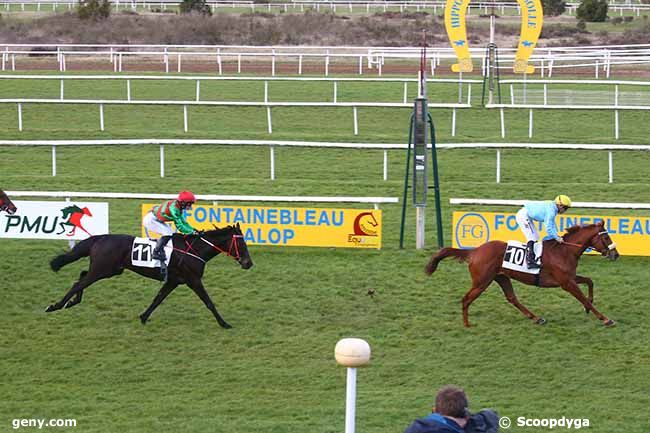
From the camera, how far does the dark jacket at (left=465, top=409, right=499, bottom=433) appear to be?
5.30 metres

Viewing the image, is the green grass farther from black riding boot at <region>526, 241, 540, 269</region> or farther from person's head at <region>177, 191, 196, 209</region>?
person's head at <region>177, 191, 196, 209</region>

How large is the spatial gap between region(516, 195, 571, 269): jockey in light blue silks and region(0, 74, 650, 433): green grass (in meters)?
0.73

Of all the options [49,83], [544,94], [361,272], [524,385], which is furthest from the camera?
[49,83]

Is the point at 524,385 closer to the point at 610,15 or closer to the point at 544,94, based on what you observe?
the point at 544,94

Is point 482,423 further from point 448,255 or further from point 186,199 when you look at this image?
point 186,199

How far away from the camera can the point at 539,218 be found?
1112cm

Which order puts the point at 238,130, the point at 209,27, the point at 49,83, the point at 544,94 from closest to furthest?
1. the point at 238,130
2. the point at 544,94
3. the point at 49,83
4. the point at 209,27

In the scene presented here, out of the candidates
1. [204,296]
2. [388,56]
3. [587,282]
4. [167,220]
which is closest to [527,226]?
[587,282]

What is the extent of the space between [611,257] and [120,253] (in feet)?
15.1

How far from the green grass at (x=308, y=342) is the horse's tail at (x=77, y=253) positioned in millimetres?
555

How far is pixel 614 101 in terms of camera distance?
2233 cm

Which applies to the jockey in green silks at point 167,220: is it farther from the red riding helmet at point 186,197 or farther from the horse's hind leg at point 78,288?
the horse's hind leg at point 78,288

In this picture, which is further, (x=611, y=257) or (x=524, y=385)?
(x=611, y=257)

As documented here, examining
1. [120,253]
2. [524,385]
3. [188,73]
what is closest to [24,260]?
[120,253]
